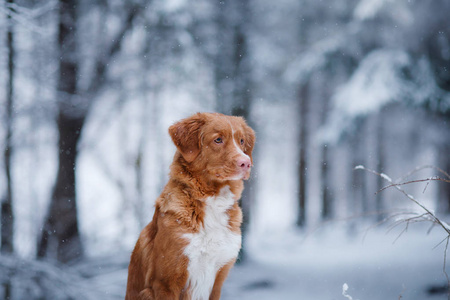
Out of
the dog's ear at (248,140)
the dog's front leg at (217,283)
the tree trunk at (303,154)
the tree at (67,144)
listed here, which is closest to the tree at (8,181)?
the tree at (67,144)

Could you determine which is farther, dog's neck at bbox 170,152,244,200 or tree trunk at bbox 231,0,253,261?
tree trunk at bbox 231,0,253,261

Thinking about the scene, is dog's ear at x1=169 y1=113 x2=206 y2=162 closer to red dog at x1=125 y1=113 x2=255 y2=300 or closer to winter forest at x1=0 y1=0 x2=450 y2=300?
red dog at x1=125 y1=113 x2=255 y2=300

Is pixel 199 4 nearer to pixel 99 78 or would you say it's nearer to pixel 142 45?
pixel 142 45

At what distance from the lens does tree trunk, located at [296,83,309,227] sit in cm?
752

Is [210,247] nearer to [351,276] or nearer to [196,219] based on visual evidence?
[196,219]

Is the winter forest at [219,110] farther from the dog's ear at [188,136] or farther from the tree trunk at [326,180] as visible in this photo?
the dog's ear at [188,136]

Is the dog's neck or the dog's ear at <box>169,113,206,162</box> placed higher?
the dog's ear at <box>169,113,206,162</box>

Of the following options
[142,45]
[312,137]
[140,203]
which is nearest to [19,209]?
[140,203]

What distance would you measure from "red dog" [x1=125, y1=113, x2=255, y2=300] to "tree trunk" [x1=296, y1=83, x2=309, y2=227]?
4967 millimetres

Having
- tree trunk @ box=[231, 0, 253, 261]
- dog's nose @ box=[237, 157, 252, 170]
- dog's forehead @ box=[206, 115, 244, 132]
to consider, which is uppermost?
tree trunk @ box=[231, 0, 253, 261]

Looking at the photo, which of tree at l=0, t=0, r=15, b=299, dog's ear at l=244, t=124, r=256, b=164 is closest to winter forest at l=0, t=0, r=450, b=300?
tree at l=0, t=0, r=15, b=299

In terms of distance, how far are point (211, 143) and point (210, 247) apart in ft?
2.17

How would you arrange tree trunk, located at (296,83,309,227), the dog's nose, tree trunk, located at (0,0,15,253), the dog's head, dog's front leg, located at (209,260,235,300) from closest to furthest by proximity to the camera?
the dog's nose
the dog's head
dog's front leg, located at (209,260,235,300)
tree trunk, located at (0,0,15,253)
tree trunk, located at (296,83,309,227)

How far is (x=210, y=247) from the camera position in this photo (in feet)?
8.38
